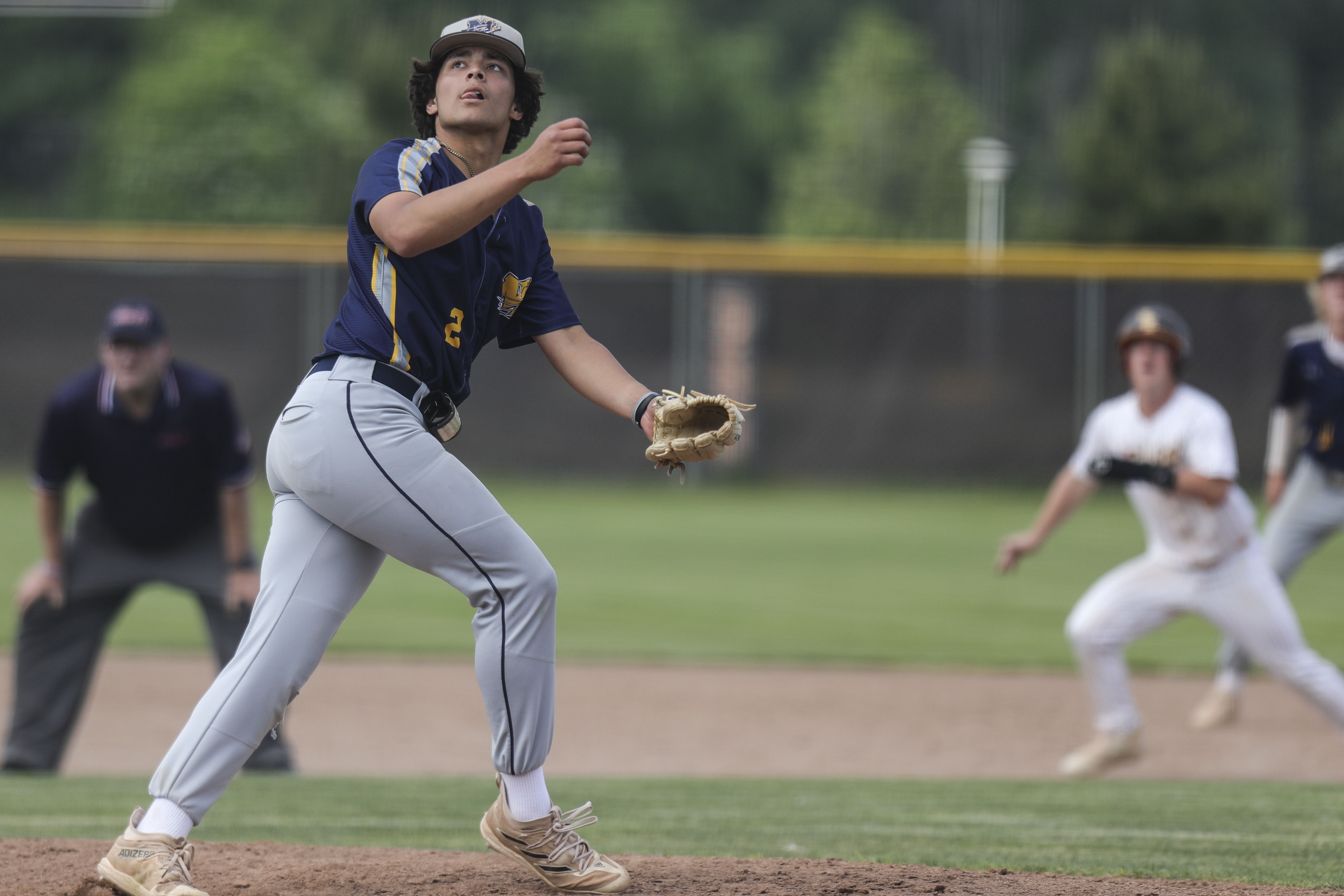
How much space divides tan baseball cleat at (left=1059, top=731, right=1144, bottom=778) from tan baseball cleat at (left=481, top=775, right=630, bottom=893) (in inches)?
126

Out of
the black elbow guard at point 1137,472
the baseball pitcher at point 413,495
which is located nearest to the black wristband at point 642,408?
the baseball pitcher at point 413,495

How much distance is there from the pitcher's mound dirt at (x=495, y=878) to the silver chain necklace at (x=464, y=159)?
146cm

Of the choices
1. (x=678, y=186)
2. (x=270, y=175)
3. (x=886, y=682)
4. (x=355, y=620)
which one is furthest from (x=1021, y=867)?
(x=678, y=186)

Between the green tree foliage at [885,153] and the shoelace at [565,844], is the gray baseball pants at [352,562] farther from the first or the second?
the green tree foliage at [885,153]

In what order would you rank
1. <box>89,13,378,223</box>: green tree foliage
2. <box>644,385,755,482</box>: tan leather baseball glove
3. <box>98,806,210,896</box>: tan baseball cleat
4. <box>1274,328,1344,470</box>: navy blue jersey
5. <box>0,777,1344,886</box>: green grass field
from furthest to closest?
<box>89,13,378,223</box>: green tree foliage
<box>1274,328,1344,470</box>: navy blue jersey
<box>0,777,1344,886</box>: green grass field
<box>644,385,755,482</box>: tan leather baseball glove
<box>98,806,210,896</box>: tan baseball cleat

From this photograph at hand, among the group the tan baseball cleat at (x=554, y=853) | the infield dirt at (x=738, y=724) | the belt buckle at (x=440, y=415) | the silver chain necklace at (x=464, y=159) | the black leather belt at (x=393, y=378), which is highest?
the silver chain necklace at (x=464, y=159)

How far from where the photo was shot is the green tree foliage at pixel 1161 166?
27.6 meters

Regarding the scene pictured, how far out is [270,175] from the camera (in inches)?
1385

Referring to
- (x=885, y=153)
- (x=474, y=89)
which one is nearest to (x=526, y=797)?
(x=474, y=89)

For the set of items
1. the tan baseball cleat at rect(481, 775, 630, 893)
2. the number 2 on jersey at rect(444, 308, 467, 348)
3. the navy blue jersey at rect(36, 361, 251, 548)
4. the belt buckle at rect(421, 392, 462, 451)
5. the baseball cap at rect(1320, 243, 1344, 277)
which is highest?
the baseball cap at rect(1320, 243, 1344, 277)

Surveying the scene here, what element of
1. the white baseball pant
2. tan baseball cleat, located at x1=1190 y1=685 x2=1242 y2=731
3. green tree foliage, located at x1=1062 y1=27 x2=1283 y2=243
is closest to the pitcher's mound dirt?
the white baseball pant

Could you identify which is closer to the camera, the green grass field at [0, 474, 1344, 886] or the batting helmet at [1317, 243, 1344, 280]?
the green grass field at [0, 474, 1344, 886]

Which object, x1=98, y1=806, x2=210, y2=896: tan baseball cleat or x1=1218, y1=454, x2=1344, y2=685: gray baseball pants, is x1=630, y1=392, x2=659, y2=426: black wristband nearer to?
x1=98, y1=806, x2=210, y2=896: tan baseball cleat

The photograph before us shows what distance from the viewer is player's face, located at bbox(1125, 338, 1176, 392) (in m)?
5.64
